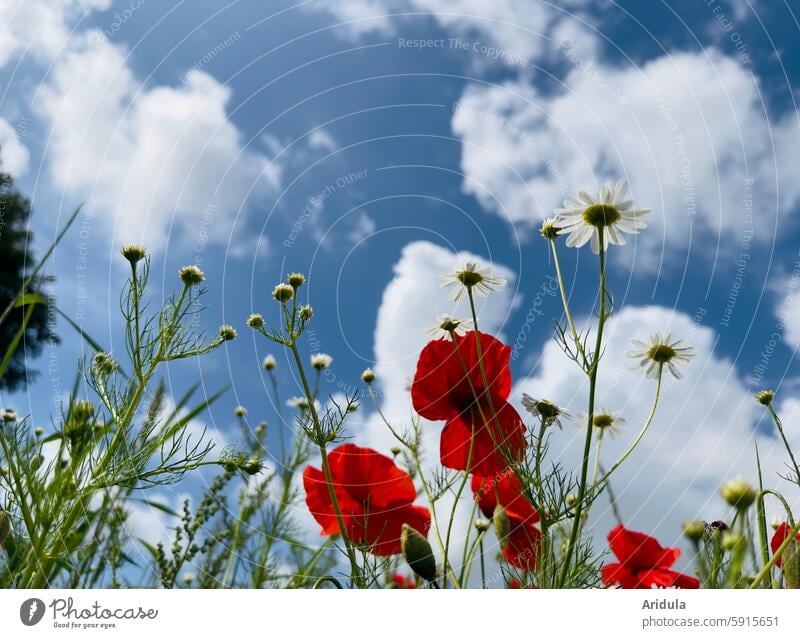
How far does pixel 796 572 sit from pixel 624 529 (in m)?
0.15

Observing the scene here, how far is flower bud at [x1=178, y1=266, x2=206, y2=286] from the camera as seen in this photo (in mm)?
729

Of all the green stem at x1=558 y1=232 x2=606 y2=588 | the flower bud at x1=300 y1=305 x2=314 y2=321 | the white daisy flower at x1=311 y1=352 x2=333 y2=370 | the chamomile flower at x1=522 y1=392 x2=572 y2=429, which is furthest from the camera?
the white daisy flower at x1=311 y1=352 x2=333 y2=370

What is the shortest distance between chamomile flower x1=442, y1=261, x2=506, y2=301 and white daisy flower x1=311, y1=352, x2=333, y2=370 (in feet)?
0.66

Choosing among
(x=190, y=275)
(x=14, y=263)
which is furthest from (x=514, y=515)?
(x=14, y=263)

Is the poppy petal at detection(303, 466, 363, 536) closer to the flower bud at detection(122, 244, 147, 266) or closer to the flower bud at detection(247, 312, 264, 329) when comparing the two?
the flower bud at detection(247, 312, 264, 329)

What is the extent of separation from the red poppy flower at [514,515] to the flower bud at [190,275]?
0.35 metres

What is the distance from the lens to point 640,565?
0.72 metres

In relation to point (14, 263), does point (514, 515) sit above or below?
below

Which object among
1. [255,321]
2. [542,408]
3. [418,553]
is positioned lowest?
[418,553]

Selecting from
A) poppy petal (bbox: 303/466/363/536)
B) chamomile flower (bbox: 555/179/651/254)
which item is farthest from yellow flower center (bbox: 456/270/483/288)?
poppy petal (bbox: 303/466/363/536)

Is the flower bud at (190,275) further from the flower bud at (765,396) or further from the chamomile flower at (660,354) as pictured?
the flower bud at (765,396)

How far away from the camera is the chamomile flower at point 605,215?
0.56 m

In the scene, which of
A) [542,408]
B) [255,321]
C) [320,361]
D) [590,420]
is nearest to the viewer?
[590,420]

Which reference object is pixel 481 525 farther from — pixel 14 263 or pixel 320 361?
pixel 14 263
